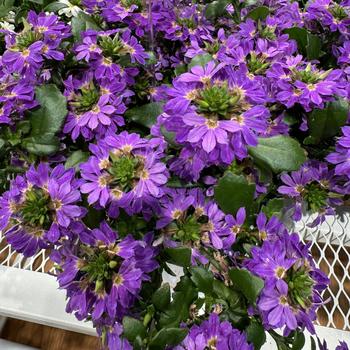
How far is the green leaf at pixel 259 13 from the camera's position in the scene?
673 mm

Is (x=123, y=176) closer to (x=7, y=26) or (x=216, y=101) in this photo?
(x=216, y=101)

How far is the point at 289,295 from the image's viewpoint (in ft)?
1.38

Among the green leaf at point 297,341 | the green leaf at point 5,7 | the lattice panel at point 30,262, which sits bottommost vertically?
the lattice panel at point 30,262

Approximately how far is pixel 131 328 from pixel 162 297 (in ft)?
0.15

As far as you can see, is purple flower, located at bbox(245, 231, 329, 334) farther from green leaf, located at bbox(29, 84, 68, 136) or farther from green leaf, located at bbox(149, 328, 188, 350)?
green leaf, located at bbox(29, 84, 68, 136)

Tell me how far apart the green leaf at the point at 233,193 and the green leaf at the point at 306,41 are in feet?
0.90

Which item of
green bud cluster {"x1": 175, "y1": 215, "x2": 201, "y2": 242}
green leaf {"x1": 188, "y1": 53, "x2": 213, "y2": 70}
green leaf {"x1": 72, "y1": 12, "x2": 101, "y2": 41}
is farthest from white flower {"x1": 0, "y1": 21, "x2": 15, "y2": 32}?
green bud cluster {"x1": 175, "y1": 215, "x2": 201, "y2": 242}

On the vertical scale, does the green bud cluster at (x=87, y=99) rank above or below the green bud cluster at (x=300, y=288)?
above

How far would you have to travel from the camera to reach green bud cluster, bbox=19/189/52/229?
1.45 ft

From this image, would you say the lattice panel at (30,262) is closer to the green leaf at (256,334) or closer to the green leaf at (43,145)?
the green leaf at (43,145)

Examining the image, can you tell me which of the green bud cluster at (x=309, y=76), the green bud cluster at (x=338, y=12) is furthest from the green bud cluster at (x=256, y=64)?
the green bud cluster at (x=338, y=12)

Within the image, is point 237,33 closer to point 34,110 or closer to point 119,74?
point 119,74

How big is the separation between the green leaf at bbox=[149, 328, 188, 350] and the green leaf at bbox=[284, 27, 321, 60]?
43cm

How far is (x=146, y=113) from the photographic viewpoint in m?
0.59
